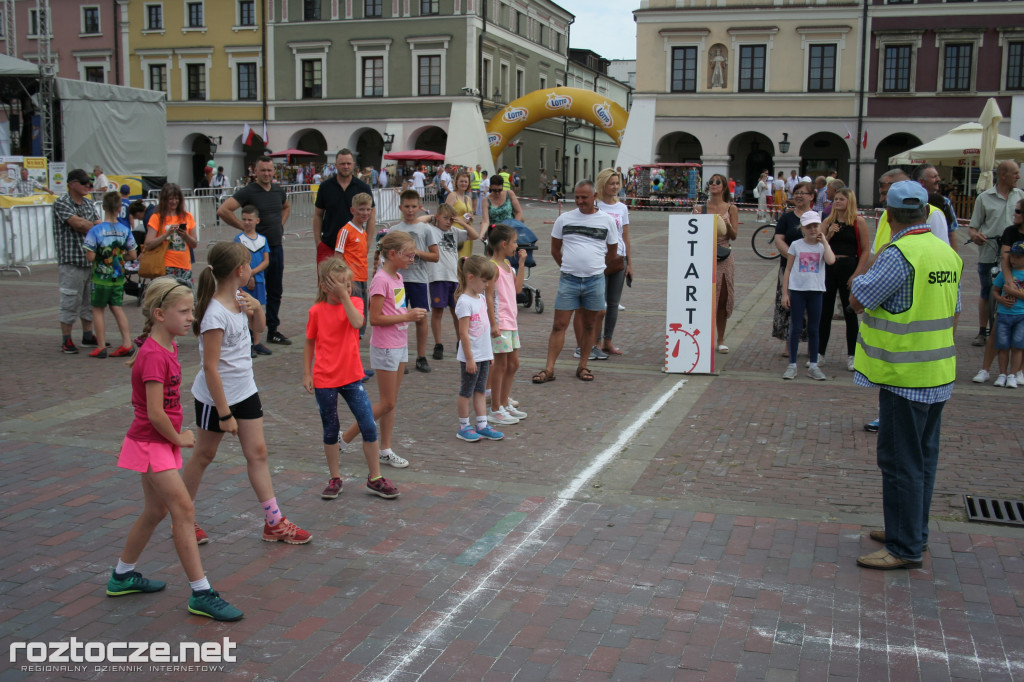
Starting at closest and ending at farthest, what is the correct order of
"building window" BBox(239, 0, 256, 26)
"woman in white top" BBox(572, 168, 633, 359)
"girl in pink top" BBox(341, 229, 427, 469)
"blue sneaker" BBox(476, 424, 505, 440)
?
"girl in pink top" BBox(341, 229, 427, 469)
"blue sneaker" BBox(476, 424, 505, 440)
"woman in white top" BBox(572, 168, 633, 359)
"building window" BBox(239, 0, 256, 26)

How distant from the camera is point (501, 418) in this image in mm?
7484

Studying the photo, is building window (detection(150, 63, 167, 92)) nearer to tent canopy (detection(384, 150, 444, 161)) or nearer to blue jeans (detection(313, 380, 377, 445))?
tent canopy (detection(384, 150, 444, 161))

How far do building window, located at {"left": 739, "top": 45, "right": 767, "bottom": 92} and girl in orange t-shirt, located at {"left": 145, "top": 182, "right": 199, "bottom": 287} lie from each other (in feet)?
126

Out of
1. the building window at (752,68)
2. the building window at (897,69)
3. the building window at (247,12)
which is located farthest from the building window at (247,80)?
the building window at (897,69)

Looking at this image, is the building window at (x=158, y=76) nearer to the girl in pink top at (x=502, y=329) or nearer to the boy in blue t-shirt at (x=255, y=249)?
the boy in blue t-shirt at (x=255, y=249)

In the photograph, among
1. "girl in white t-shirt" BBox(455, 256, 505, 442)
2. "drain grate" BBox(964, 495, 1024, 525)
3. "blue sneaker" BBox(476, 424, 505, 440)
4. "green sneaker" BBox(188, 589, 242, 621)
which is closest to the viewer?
"green sneaker" BBox(188, 589, 242, 621)

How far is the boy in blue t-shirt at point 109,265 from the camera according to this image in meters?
9.98

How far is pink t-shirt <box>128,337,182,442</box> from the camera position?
4.18 meters

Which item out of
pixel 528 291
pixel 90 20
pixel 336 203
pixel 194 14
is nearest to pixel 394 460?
pixel 336 203

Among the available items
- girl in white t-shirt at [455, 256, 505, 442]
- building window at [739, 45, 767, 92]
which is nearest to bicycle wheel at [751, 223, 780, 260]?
girl in white t-shirt at [455, 256, 505, 442]

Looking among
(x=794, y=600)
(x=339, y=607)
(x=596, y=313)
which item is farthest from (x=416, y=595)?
(x=596, y=313)

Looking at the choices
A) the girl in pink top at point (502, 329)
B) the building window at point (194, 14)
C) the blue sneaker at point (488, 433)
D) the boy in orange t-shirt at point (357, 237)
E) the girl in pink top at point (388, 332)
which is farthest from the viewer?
the building window at point (194, 14)

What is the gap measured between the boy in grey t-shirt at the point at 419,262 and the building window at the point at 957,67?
39.5m

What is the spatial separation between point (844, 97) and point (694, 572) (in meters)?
42.8
